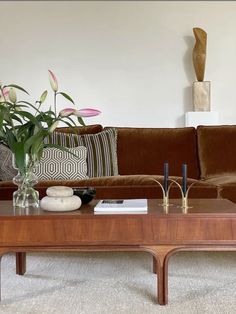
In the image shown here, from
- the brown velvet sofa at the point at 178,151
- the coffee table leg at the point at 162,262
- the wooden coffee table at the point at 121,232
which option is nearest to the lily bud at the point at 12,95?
the wooden coffee table at the point at 121,232

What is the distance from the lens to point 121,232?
1785mm

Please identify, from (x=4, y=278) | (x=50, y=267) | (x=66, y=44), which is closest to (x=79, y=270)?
(x=50, y=267)

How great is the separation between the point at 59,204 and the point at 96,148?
1525 millimetres

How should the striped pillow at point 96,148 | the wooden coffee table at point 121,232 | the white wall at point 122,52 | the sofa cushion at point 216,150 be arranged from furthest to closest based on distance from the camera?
1. the white wall at point 122,52
2. the sofa cushion at point 216,150
3. the striped pillow at point 96,148
4. the wooden coffee table at point 121,232

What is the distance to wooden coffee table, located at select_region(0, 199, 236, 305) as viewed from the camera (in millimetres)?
1782

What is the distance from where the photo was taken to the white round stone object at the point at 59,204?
74.7 inches

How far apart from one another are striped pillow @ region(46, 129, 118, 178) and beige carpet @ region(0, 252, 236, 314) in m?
0.77

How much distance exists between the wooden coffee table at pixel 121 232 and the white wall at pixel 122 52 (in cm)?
266

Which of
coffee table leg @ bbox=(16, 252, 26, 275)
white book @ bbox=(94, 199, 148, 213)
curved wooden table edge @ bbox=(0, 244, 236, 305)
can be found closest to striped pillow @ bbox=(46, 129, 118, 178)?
coffee table leg @ bbox=(16, 252, 26, 275)

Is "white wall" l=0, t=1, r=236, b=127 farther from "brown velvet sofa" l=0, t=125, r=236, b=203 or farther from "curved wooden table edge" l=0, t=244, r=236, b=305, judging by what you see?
"curved wooden table edge" l=0, t=244, r=236, b=305

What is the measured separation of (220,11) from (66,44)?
1.57 meters

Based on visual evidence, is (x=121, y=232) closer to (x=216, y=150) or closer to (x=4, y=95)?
(x=4, y=95)

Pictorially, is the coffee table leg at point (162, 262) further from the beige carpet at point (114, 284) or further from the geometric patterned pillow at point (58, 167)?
the geometric patterned pillow at point (58, 167)

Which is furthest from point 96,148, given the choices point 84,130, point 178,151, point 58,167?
point 178,151
